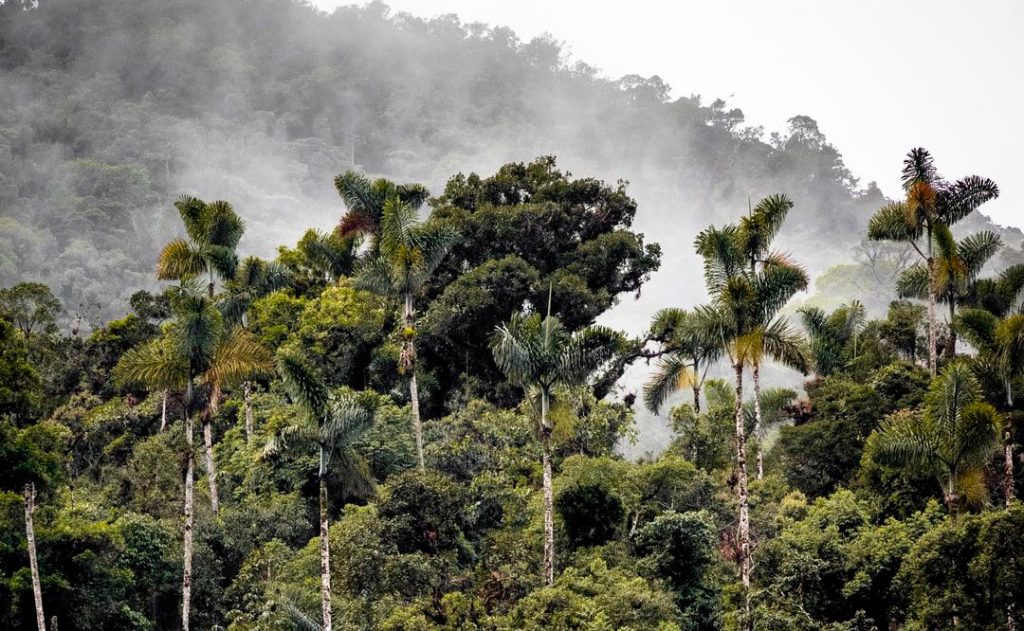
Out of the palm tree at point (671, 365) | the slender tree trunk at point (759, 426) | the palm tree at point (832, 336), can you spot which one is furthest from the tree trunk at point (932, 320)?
the palm tree at point (671, 365)

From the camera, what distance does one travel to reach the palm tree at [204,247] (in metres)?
35.5

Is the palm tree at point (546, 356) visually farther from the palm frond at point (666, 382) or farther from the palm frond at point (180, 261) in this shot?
the palm frond at point (180, 261)

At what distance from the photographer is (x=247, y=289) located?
36.6 m

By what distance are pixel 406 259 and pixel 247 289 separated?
21.8ft

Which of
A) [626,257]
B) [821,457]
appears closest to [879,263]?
[626,257]

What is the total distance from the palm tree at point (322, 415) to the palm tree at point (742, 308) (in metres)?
8.96

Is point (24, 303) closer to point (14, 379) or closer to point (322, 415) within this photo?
point (14, 379)

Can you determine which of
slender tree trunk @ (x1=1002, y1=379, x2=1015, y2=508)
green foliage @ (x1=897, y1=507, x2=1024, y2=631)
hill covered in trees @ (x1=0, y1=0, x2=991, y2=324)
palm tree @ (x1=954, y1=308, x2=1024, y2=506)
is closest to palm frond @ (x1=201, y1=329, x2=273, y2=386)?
green foliage @ (x1=897, y1=507, x2=1024, y2=631)

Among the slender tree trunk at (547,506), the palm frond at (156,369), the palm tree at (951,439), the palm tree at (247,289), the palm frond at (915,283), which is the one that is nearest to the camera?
the palm tree at (951,439)

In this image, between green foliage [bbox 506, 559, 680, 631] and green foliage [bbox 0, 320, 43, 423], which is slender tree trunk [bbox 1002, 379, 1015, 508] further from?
green foliage [bbox 0, 320, 43, 423]

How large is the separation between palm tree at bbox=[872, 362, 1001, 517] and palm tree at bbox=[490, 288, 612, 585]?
24.1ft

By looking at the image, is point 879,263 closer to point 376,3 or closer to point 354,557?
point 354,557

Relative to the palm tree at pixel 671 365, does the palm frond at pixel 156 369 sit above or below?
below

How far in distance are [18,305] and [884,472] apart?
3617 cm
